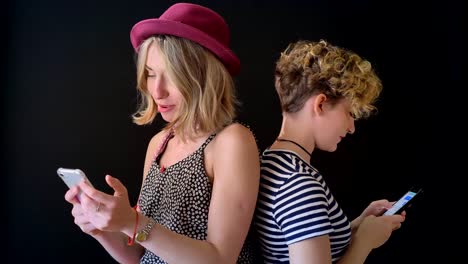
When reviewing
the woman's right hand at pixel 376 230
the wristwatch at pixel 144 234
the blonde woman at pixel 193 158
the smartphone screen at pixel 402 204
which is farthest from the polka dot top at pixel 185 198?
the smartphone screen at pixel 402 204

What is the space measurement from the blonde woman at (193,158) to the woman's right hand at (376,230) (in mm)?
261

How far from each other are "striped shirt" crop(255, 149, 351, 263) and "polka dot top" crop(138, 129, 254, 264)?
9cm

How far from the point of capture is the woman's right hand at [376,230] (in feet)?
3.50

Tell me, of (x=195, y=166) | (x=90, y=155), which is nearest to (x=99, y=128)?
(x=90, y=155)

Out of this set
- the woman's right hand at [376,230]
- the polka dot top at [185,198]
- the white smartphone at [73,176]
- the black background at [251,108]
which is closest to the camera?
the white smartphone at [73,176]

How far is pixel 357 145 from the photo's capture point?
1521mm

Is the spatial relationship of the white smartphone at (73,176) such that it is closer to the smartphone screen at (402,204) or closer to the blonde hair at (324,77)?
the blonde hair at (324,77)

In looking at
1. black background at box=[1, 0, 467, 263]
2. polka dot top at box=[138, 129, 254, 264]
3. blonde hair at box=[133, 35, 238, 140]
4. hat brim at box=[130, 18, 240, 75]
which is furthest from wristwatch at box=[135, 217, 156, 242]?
black background at box=[1, 0, 467, 263]

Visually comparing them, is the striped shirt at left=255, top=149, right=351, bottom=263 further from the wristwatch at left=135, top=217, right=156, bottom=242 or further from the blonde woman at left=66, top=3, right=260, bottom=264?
the wristwatch at left=135, top=217, right=156, bottom=242

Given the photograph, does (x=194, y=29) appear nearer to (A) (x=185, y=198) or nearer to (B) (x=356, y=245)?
(A) (x=185, y=198)

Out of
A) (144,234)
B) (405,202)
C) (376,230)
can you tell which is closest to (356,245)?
(376,230)

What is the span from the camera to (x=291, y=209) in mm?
913

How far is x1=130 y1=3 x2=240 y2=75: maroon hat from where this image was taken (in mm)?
959

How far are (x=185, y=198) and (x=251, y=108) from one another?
57 centimetres
